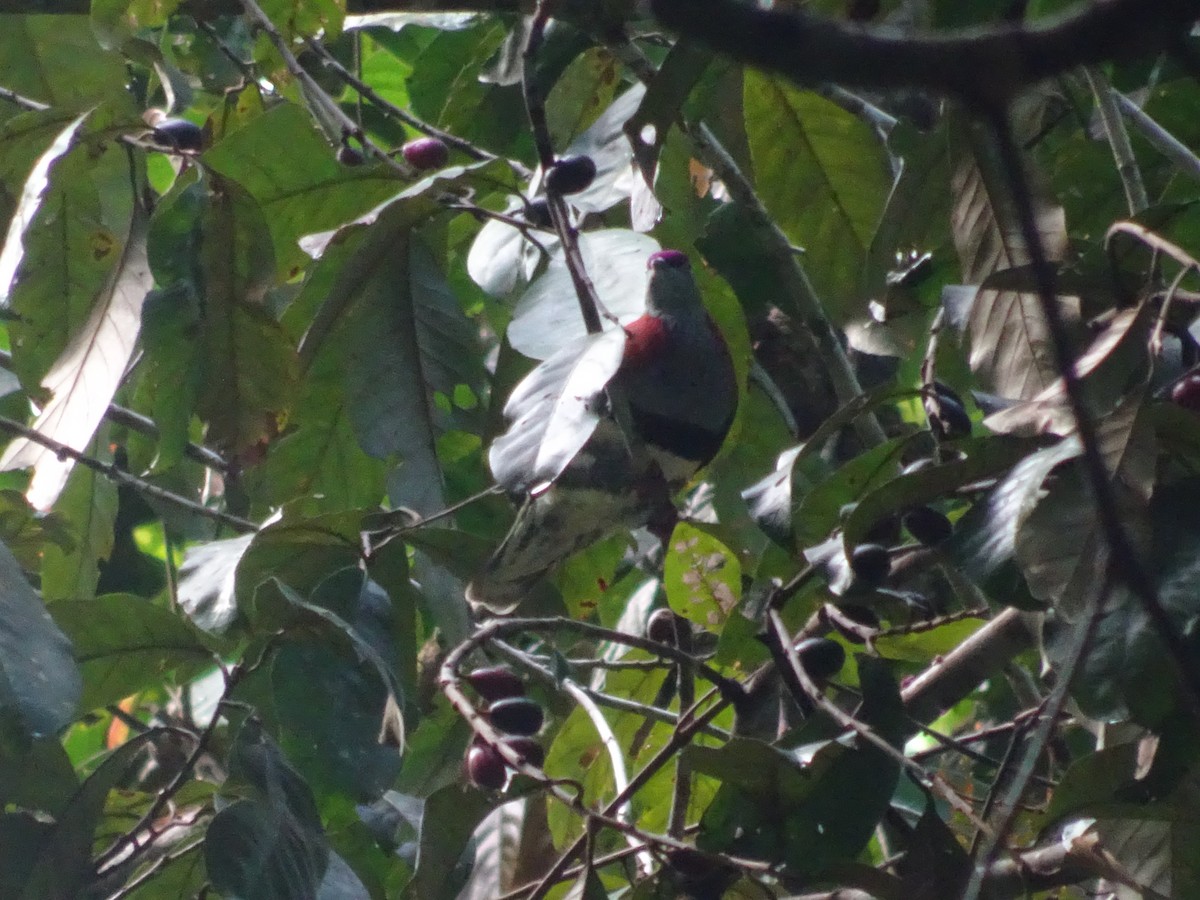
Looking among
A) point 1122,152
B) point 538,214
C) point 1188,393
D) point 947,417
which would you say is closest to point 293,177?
point 538,214

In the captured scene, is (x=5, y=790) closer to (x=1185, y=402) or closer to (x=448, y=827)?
(x=448, y=827)

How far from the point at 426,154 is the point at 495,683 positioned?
80cm

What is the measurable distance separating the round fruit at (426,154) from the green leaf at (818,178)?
1.45 feet

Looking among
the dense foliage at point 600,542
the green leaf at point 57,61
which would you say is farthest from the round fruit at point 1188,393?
the green leaf at point 57,61

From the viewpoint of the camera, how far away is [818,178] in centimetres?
192

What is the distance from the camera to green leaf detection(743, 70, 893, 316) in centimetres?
190

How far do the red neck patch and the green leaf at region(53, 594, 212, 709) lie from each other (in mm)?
859

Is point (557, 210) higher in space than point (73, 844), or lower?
higher

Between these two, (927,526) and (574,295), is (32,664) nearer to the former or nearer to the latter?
(574,295)

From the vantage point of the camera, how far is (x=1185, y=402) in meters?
1.35

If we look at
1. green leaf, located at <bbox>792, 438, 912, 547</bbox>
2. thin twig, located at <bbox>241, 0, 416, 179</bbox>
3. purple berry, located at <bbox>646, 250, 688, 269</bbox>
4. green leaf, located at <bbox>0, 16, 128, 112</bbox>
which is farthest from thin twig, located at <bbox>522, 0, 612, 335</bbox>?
green leaf, located at <bbox>0, 16, 128, 112</bbox>

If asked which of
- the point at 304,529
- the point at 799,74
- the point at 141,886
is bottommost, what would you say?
the point at 141,886

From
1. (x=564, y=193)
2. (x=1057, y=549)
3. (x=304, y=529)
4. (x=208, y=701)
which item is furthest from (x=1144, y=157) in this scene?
(x=208, y=701)

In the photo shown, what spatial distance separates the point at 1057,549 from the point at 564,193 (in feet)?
2.60
